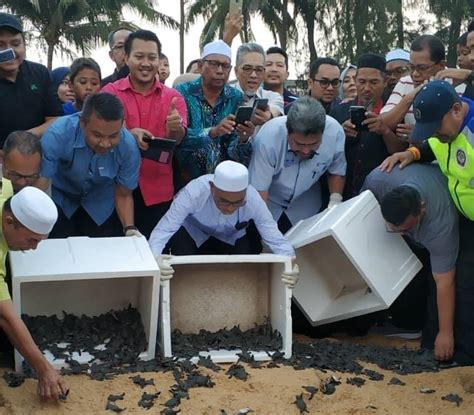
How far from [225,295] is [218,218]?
0.46m

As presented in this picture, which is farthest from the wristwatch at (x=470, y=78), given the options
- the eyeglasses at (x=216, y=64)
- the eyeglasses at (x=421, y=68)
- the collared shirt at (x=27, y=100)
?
the collared shirt at (x=27, y=100)

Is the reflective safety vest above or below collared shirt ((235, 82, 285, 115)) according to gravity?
below

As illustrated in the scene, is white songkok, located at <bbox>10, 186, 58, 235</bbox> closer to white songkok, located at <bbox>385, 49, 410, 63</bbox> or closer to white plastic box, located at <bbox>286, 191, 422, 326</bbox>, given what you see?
white plastic box, located at <bbox>286, 191, 422, 326</bbox>

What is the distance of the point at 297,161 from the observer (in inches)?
188

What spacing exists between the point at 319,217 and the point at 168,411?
175 centimetres

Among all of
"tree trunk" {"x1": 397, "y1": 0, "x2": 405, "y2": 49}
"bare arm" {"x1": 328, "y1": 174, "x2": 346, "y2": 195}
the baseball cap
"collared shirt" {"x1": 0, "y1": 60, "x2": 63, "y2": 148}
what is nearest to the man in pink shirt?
"collared shirt" {"x1": 0, "y1": 60, "x2": 63, "y2": 148}

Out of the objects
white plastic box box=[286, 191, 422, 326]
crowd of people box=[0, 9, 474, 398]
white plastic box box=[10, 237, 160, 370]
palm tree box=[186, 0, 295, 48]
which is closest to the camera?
white plastic box box=[10, 237, 160, 370]

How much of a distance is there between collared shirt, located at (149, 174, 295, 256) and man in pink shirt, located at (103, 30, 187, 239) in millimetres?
Result: 376

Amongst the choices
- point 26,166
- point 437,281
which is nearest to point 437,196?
point 437,281

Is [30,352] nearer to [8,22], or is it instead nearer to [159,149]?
[159,149]

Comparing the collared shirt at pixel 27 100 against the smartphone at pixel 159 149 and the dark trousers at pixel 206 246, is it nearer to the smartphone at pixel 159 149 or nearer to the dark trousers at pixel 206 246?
the smartphone at pixel 159 149

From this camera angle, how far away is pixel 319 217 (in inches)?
183

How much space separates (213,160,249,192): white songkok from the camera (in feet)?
13.4

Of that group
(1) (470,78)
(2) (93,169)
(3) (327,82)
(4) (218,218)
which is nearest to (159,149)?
(2) (93,169)
